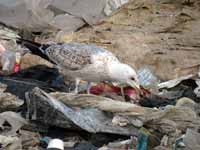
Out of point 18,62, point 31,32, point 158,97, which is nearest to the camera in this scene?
point 158,97

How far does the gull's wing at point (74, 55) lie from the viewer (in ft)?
14.9

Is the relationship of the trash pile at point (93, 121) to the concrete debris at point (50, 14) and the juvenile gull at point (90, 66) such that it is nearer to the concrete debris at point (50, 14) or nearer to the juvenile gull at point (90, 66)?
the juvenile gull at point (90, 66)

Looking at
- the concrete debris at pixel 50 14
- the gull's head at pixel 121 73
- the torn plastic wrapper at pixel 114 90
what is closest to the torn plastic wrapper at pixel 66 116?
the gull's head at pixel 121 73

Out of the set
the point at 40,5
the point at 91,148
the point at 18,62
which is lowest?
the point at 91,148

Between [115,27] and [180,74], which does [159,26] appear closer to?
[115,27]

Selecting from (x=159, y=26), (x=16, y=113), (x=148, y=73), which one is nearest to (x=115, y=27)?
(x=159, y=26)

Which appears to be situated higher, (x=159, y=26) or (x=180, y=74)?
(x=159, y=26)

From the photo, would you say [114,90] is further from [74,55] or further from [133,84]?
[74,55]

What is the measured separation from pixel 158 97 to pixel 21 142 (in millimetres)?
1286

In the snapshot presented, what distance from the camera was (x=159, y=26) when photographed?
658cm

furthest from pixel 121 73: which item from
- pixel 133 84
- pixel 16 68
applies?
pixel 16 68

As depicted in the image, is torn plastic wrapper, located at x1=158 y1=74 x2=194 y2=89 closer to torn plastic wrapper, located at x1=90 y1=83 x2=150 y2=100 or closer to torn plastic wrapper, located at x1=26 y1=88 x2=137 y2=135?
torn plastic wrapper, located at x1=90 y1=83 x2=150 y2=100

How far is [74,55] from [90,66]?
0.19 meters

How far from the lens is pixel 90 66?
14.8 ft
